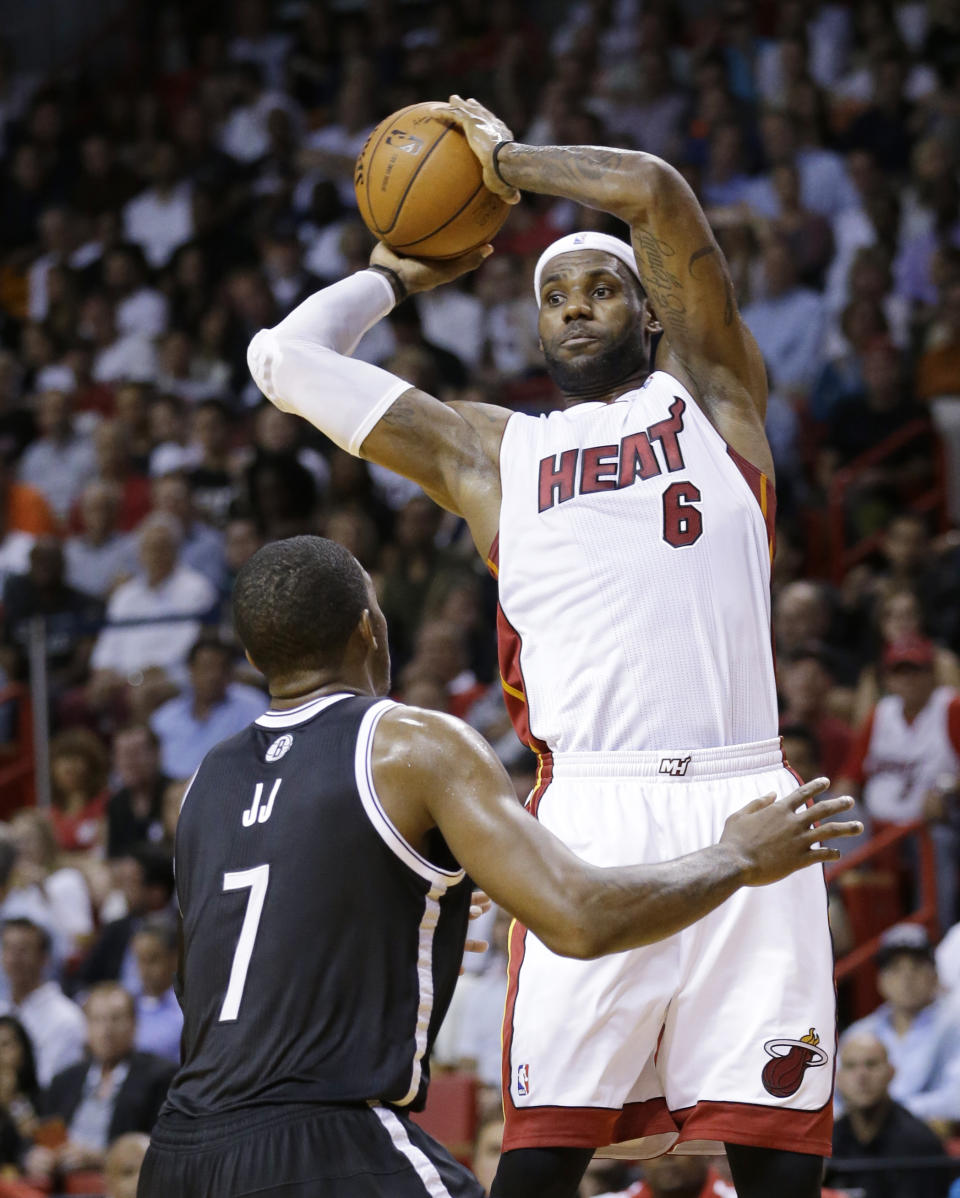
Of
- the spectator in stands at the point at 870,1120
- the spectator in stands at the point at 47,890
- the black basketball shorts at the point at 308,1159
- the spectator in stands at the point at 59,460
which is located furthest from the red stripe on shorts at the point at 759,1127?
the spectator in stands at the point at 59,460

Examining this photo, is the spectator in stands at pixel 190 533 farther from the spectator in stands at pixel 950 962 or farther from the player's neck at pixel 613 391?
the player's neck at pixel 613 391

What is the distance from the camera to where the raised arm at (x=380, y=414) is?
14.8 ft

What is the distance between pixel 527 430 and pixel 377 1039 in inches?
63.4

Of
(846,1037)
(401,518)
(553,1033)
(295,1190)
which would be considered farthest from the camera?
(401,518)

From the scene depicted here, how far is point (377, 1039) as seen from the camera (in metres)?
3.41

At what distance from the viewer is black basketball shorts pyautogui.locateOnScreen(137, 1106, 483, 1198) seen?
330 cm

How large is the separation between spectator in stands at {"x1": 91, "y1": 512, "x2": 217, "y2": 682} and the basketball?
20.1 ft

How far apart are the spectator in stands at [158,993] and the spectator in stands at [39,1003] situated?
0.41 meters

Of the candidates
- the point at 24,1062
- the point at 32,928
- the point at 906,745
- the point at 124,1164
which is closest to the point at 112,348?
the point at 32,928

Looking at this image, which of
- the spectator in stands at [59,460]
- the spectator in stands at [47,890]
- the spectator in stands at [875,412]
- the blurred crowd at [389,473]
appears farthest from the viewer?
the spectator in stands at [59,460]

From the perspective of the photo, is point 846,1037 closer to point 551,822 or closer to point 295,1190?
point 551,822

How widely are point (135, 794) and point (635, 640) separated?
6.29 meters

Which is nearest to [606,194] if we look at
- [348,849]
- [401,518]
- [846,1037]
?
[348,849]

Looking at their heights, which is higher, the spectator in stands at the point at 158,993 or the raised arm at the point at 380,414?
the raised arm at the point at 380,414
